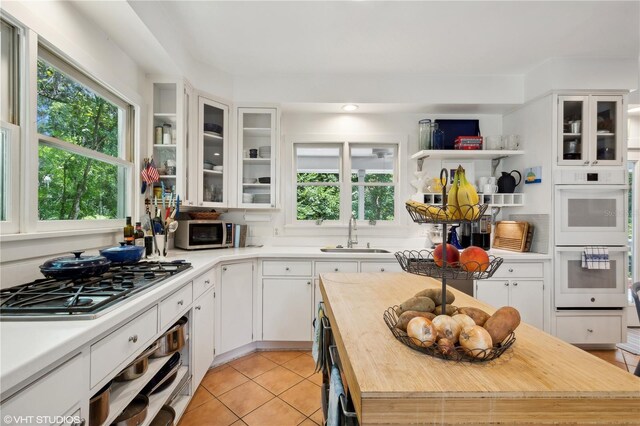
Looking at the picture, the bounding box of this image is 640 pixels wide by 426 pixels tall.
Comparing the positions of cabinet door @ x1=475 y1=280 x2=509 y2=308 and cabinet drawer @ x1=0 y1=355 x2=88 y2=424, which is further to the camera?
cabinet door @ x1=475 y1=280 x2=509 y2=308

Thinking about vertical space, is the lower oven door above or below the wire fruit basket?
below

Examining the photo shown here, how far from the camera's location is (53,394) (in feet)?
2.39

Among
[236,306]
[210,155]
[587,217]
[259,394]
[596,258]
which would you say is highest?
[210,155]

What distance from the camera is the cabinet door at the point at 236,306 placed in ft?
7.70

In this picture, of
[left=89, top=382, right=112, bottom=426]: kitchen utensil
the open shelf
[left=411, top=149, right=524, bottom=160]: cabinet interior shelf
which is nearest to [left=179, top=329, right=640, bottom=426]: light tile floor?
the open shelf

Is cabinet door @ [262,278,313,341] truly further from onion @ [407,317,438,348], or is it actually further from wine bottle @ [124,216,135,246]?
onion @ [407,317,438,348]

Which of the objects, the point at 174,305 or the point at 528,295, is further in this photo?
the point at 528,295

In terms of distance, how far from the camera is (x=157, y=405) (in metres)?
1.38

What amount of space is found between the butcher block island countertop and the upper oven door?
98.2 inches

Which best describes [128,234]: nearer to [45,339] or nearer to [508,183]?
[45,339]

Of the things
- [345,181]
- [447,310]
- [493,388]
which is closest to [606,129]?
[345,181]

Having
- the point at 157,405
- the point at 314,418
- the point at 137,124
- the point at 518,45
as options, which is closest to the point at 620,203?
the point at 518,45

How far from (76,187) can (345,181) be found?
2.36m

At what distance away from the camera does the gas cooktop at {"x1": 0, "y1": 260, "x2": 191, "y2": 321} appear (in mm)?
906
